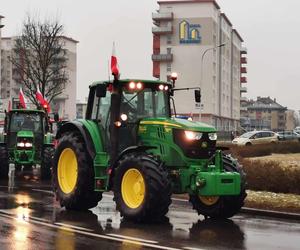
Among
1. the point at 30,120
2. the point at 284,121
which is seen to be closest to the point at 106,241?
the point at 30,120

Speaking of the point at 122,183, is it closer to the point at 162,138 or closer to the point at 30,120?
the point at 162,138

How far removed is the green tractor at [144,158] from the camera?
10.5 m

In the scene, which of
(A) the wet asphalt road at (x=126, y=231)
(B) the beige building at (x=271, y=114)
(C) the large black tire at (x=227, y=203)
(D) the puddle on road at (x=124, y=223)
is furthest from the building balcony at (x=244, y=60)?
(C) the large black tire at (x=227, y=203)

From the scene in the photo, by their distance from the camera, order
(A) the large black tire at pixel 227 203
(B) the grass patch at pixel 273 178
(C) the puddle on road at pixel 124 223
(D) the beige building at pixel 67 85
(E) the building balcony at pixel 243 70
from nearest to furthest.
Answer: (C) the puddle on road at pixel 124 223 < (A) the large black tire at pixel 227 203 < (B) the grass patch at pixel 273 178 < (D) the beige building at pixel 67 85 < (E) the building balcony at pixel 243 70

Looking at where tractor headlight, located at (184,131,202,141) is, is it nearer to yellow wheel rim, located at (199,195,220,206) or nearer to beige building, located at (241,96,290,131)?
yellow wheel rim, located at (199,195,220,206)

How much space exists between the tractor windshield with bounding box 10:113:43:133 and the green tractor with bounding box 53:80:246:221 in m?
8.84

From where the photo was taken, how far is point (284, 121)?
191125mm

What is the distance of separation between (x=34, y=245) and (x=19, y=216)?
2851mm

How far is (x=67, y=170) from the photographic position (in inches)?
516

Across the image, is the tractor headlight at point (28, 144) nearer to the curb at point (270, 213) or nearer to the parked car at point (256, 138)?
the curb at point (270, 213)

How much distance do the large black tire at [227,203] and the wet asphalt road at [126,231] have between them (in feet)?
0.66

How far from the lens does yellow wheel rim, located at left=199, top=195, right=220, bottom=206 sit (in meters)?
11.5

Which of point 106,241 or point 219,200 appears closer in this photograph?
point 106,241

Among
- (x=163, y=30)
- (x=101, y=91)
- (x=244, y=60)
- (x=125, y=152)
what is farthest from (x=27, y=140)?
(x=244, y=60)
